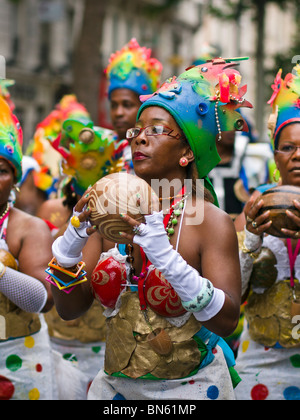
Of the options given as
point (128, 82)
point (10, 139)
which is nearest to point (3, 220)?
point (10, 139)

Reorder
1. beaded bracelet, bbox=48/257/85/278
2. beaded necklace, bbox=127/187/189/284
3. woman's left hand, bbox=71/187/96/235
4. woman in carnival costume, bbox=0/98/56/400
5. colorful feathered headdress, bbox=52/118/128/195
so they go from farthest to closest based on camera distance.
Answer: colorful feathered headdress, bbox=52/118/128/195 → woman in carnival costume, bbox=0/98/56/400 → beaded necklace, bbox=127/187/189/284 → beaded bracelet, bbox=48/257/85/278 → woman's left hand, bbox=71/187/96/235

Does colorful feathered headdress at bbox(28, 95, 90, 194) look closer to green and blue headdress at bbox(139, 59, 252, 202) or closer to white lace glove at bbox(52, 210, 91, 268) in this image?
green and blue headdress at bbox(139, 59, 252, 202)

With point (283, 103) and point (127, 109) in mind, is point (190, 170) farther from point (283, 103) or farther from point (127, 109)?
point (127, 109)

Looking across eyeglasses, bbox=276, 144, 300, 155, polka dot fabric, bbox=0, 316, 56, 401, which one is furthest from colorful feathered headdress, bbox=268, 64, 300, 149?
polka dot fabric, bbox=0, 316, 56, 401

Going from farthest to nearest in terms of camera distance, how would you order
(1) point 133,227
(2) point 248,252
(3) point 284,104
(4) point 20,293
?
1. (3) point 284,104
2. (2) point 248,252
3. (4) point 20,293
4. (1) point 133,227

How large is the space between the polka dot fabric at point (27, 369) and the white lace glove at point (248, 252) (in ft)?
4.11

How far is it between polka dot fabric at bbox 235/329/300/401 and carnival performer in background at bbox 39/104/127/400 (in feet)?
3.68

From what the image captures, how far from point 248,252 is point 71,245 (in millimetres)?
1262

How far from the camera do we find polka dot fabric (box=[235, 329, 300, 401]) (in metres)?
3.79

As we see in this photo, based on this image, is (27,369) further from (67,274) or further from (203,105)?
(203,105)

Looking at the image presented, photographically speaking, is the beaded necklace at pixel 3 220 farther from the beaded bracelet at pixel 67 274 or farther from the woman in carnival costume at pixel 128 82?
the woman in carnival costume at pixel 128 82

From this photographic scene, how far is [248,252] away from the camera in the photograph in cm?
364

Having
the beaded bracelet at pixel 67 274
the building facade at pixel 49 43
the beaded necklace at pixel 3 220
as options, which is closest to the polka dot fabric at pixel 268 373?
the beaded bracelet at pixel 67 274
